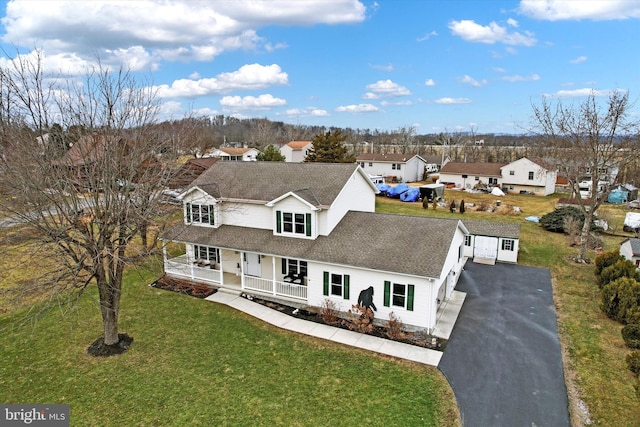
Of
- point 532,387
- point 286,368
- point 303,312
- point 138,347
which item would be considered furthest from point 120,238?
point 532,387

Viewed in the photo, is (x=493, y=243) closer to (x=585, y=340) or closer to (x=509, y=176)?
(x=585, y=340)

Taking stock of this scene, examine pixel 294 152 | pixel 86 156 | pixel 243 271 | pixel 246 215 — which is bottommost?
pixel 243 271

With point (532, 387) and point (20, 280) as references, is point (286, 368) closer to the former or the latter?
point (532, 387)

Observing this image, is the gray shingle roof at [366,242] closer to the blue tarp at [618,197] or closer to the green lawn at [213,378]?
the green lawn at [213,378]

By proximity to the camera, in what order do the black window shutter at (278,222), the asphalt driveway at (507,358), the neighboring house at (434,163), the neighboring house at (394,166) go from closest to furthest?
the asphalt driveway at (507,358) < the black window shutter at (278,222) < the neighboring house at (394,166) < the neighboring house at (434,163)

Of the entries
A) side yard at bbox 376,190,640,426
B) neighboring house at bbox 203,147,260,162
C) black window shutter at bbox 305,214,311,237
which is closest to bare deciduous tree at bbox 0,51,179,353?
black window shutter at bbox 305,214,311,237

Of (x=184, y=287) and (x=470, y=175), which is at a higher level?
(x=470, y=175)

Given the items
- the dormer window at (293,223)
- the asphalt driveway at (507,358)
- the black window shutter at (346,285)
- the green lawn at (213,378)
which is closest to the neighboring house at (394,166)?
the asphalt driveway at (507,358)

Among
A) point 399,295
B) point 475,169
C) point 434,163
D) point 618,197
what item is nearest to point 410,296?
point 399,295
